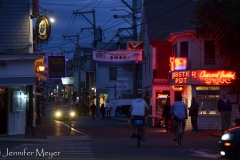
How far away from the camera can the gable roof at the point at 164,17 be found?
3975 centimetres

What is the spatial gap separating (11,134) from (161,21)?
17.4 meters

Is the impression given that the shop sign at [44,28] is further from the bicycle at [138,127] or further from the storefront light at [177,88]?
the bicycle at [138,127]

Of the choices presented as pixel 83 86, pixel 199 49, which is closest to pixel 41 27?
pixel 199 49

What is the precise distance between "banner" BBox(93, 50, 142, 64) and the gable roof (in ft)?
9.81

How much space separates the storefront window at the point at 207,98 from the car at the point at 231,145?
1748 centimetres

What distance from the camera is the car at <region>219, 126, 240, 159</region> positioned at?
14.5 meters

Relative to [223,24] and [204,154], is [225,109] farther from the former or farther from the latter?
[204,154]

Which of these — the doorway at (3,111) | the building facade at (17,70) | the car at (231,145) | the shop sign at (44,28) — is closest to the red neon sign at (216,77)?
the shop sign at (44,28)

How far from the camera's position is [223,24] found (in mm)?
23797

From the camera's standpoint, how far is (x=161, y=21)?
40.5 metres

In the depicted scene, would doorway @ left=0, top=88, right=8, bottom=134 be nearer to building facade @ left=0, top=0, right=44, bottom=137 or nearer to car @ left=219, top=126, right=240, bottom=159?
building facade @ left=0, top=0, right=44, bottom=137

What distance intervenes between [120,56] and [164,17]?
553cm

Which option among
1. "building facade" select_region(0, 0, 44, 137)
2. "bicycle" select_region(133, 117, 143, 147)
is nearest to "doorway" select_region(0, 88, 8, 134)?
"building facade" select_region(0, 0, 44, 137)

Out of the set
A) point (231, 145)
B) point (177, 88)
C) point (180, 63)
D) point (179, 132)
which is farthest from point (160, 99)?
point (231, 145)
